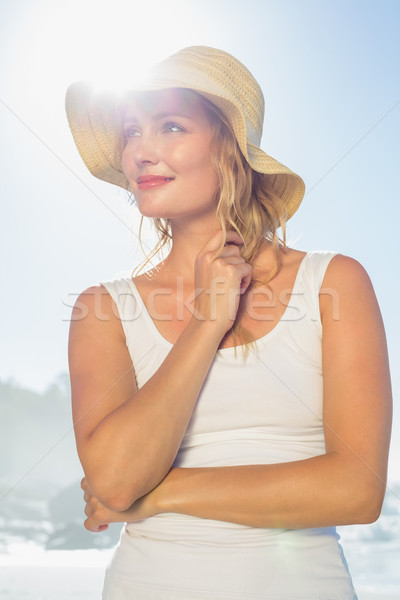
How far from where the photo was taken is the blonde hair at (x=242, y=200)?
Answer: 1838mm

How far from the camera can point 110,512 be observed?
1.55 m

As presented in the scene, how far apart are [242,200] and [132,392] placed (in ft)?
2.34

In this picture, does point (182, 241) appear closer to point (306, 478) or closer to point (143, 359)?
point (143, 359)

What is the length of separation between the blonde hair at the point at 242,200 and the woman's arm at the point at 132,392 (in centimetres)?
10

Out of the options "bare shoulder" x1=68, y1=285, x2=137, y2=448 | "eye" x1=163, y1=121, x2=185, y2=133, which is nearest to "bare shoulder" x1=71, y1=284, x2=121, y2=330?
"bare shoulder" x1=68, y1=285, x2=137, y2=448

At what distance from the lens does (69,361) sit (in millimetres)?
1718

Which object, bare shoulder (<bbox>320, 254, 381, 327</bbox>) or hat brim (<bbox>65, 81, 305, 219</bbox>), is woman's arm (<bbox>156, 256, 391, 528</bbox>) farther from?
hat brim (<bbox>65, 81, 305, 219</bbox>)

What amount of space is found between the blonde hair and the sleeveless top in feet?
0.44

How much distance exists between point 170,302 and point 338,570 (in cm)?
86

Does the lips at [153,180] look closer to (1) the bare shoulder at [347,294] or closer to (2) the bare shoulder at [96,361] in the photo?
(2) the bare shoulder at [96,361]

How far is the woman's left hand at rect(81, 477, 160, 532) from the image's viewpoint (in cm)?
148

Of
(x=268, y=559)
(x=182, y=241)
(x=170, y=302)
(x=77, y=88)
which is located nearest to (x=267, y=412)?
(x=268, y=559)

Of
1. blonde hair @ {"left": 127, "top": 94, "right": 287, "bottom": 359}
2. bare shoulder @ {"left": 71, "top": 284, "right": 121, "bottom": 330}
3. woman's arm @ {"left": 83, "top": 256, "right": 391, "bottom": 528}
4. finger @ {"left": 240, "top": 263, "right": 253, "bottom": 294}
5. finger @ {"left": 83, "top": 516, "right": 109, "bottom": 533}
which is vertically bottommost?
finger @ {"left": 83, "top": 516, "right": 109, "bottom": 533}

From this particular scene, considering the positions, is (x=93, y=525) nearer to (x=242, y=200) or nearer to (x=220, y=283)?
(x=220, y=283)
